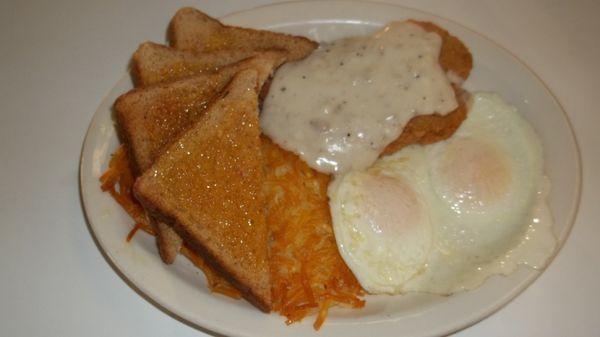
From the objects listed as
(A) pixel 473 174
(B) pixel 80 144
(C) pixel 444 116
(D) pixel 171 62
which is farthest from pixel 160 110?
(A) pixel 473 174

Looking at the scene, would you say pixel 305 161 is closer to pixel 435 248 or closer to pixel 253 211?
pixel 253 211

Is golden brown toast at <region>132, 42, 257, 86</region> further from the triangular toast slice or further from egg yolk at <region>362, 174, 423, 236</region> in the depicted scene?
egg yolk at <region>362, 174, 423, 236</region>

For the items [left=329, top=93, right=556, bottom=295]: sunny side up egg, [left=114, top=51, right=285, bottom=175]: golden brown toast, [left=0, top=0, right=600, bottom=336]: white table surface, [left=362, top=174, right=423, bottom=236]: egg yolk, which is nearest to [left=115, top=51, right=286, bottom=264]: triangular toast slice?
[left=114, top=51, right=285, bottom=175]: golden brown toast

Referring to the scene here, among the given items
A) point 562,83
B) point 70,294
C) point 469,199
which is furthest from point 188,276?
point 562,83

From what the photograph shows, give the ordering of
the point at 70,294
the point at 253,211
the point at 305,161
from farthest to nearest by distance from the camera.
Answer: the point at 305,161 → the point at 70,294 → the point at 253,211

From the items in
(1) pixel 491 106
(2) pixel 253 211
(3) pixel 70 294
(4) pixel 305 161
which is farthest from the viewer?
(1) pixel 491 106

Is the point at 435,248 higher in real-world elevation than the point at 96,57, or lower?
lower

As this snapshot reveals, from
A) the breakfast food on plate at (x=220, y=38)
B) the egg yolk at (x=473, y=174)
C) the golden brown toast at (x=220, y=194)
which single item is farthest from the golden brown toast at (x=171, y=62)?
the egg yolk at (x=473, y=174)
